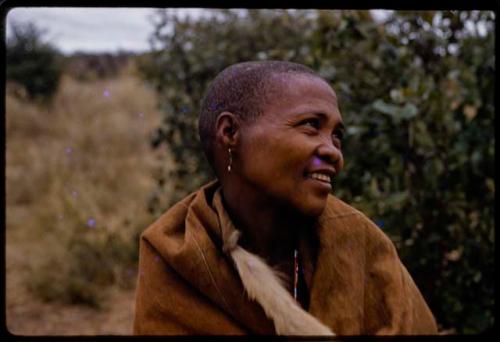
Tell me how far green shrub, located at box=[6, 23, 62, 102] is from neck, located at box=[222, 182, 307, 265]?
2.66 meters

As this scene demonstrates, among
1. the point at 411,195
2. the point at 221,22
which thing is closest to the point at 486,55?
the point at 411,195

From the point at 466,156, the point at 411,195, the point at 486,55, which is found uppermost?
the point at 486,55

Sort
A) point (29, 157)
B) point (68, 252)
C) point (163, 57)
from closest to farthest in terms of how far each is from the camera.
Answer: point (163, 57) < point (68, 252) < point (29, 157)

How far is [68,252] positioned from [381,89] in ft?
7.50

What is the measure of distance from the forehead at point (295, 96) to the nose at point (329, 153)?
62mm

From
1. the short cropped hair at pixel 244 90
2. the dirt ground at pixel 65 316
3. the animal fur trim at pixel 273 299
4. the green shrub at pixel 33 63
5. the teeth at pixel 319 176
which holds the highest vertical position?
the short cropped hair at pixel 244 90

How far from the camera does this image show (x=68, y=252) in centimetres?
373

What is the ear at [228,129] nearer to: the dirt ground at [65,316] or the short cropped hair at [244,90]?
the short cropped hair at [244,90]

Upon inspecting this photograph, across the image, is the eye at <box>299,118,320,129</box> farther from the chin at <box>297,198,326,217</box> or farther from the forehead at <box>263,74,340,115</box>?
the chin at <box>297,198,326,217</box>

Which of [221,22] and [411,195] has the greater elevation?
[221,22]

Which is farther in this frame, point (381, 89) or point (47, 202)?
point (47, 202)

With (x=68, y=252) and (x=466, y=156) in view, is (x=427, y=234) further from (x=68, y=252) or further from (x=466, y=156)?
(x=68, y=252)

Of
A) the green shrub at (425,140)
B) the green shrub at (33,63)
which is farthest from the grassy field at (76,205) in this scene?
the green shrub at (425,140)

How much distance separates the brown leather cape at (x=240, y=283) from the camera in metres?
1.14
